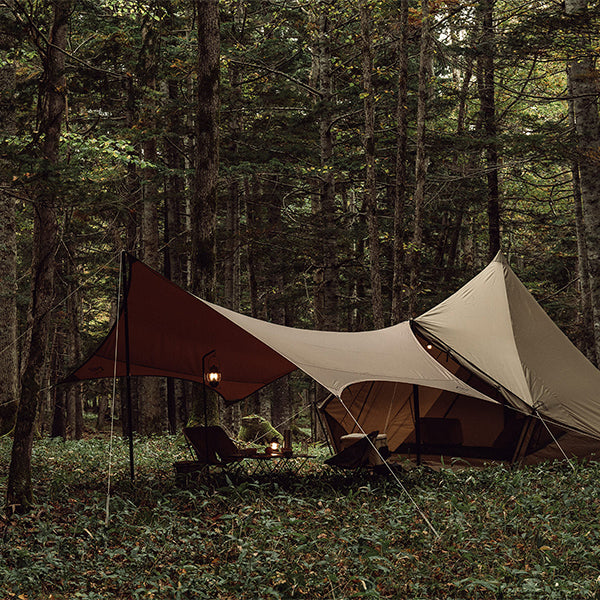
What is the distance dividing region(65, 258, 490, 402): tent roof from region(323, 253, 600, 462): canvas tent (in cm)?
86

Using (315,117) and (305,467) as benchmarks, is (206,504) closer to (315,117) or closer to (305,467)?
(305,467)

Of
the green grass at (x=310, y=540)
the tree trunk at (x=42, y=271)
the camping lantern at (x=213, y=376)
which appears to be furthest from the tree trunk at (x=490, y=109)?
the tree trunk at (x=42, y=271)

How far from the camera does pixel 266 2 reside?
14992 millimetres

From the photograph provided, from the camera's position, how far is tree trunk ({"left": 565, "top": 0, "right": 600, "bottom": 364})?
11273 millimetres

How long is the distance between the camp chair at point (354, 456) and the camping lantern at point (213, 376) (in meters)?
2.16

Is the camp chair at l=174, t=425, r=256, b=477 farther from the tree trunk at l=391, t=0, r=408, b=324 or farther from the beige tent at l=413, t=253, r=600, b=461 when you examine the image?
the tree trunk at l=391, t=0, r=408, b=324

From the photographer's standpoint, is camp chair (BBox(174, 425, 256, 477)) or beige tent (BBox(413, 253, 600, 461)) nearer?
camp chair (BBox(174, 425, 256, 477))

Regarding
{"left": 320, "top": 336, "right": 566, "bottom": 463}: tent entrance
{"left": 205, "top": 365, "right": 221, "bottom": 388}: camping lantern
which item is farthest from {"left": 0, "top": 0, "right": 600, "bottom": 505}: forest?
{"left": 320, "top": 336, "right": 566, "bottom": 463}: tent entrance

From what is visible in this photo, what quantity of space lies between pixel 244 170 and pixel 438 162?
5.18 m

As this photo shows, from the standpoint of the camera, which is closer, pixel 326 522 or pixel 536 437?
pixel 326 522

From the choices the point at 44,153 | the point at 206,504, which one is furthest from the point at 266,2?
the point at 206,504

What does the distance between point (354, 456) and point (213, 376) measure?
238cm

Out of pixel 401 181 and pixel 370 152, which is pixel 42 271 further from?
pixel 401 181

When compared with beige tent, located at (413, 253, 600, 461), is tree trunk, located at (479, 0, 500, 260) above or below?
above
